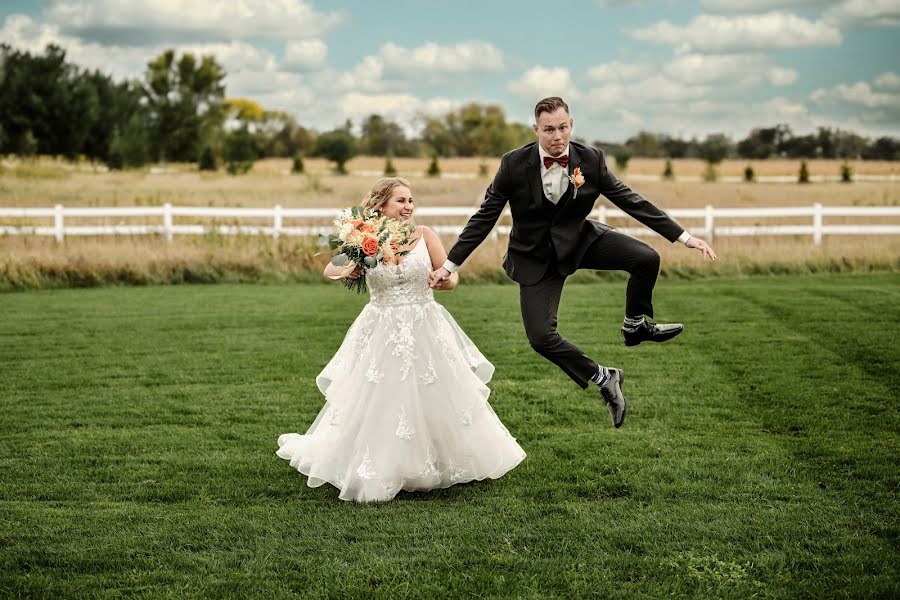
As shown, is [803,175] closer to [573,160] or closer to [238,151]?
[238,151]

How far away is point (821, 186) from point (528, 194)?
44.1 meters

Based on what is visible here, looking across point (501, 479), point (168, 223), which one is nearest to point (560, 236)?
point (501, 479)

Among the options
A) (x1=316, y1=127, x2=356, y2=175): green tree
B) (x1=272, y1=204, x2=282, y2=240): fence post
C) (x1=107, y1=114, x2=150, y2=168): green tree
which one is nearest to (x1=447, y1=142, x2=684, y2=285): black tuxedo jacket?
(x1=272, y1=204, x2=282, y2=240): fence post

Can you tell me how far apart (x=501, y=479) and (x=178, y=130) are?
182 ft

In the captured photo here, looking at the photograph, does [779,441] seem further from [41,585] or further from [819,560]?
[41,585]

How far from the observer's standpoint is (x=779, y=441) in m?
6.66

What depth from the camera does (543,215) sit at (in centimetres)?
583

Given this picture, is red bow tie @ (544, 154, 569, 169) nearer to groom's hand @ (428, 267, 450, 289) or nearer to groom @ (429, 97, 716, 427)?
groom @ (429, 97, 716, 427)

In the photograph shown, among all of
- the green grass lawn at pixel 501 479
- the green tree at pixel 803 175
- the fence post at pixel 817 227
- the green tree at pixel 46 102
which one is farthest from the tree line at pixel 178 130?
the green grass lawn at pixel 501 479

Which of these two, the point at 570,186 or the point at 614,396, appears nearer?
the point at 570,186

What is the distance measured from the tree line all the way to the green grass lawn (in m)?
44.2

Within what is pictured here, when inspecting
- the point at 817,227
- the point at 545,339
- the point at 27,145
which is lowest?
the point at 545,339

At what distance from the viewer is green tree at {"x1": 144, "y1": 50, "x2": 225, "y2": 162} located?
189ft

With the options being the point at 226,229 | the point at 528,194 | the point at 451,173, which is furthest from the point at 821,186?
the point at 528,194
